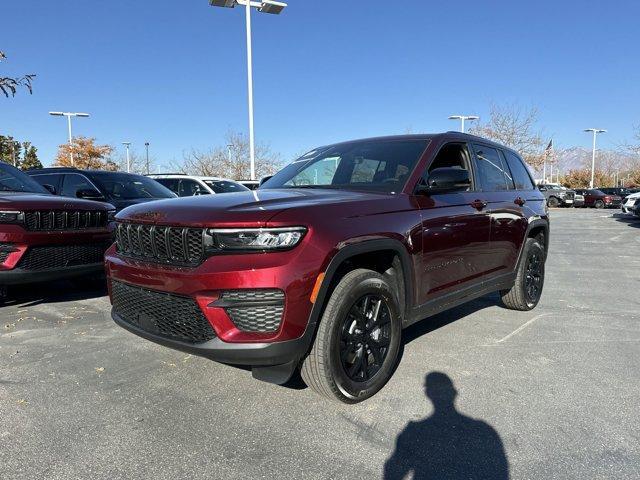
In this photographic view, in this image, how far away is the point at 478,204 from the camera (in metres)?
4.24

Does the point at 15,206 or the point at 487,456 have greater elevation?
the point at 15,206

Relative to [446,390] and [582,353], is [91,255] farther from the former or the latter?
[582,353]

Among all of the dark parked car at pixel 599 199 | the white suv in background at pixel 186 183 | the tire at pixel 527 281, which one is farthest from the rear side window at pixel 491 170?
the dark parked car at pixel 599 199

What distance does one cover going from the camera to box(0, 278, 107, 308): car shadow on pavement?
18.6 ft

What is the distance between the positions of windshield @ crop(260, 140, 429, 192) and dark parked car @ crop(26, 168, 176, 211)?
13.5 feet

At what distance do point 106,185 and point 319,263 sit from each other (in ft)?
20.7

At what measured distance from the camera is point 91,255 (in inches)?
203

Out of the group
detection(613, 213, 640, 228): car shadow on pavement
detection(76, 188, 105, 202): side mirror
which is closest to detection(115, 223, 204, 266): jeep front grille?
detection(76, 188, 105, 202): side mirror

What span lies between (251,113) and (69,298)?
13594 mm

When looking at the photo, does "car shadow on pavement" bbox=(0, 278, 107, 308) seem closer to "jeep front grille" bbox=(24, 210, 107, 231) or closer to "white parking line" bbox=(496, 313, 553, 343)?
"jeep front grille" bbox=(24, 210, 107, 231)

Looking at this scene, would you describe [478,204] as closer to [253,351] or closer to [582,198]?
[253,351]

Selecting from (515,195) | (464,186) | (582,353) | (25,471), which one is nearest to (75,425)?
(25,471)

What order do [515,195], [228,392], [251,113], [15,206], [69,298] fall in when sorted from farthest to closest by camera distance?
[251,113] < [69,298] < [515,195] < [15,206] < [228,392]

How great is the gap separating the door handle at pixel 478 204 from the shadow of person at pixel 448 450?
181 centimetres
